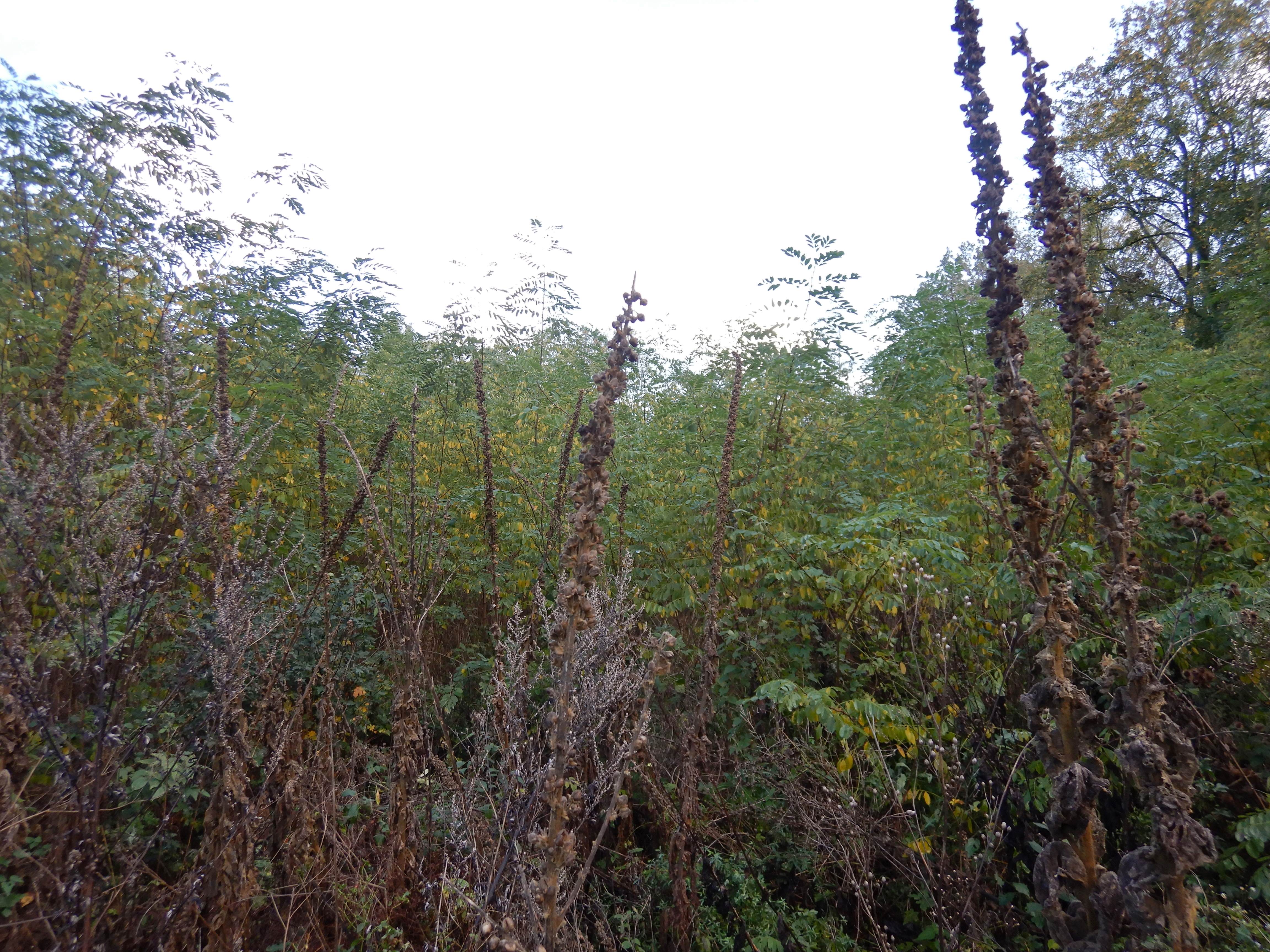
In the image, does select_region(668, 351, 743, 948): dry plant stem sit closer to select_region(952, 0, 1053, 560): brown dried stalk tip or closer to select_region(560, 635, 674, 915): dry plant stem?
select_region(560, 635, 674, 915): dry plant stem

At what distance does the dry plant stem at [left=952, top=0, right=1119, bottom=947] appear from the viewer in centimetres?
147

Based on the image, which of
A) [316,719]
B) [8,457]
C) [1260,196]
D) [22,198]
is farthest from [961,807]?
[1260,196]

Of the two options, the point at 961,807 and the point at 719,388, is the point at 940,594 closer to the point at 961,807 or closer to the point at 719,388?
the point at 961,807

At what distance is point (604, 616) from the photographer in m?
2.65

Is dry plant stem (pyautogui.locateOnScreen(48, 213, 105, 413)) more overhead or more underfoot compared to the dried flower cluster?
more overhead

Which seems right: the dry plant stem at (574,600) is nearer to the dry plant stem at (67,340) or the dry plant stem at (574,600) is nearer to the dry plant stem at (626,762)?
the dry plant stem at (626,762)

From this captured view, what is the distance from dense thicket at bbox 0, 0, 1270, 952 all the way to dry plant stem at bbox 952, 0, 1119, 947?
0.01 metres

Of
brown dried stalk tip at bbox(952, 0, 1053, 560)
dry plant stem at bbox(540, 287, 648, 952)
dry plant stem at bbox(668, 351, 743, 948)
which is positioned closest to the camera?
dry plant stem at bbox(540, 287, 648, 952)

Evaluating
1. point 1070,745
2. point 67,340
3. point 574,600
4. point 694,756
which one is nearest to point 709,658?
point 694,756

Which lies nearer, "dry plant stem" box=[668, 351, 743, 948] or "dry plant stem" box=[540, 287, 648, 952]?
"dry plant stem" box=[540, 287, 648, 952]

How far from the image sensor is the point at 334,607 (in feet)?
14.3

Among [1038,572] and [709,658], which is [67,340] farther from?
[1038,572]

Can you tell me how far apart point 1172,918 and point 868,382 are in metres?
5.35

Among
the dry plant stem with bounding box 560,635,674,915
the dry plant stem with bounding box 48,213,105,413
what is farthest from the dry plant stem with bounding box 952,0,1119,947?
the dry plant stem with bounding box 48,213,105,413
